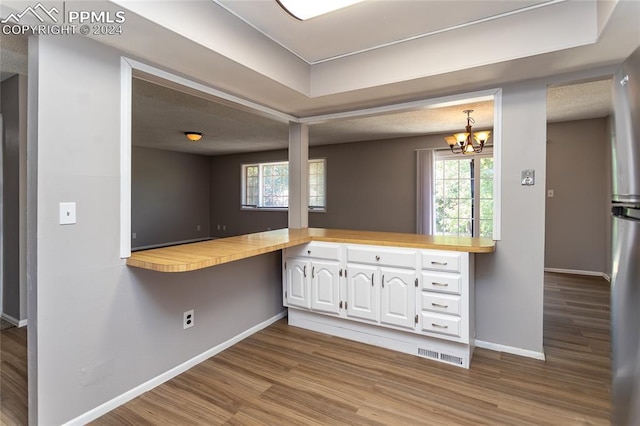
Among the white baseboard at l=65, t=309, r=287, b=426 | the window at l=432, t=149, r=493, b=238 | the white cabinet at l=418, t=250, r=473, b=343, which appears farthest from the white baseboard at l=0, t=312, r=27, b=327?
the window at l=432, t=149, r=493, b=238

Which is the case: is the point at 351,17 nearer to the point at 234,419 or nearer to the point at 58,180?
the point at 58,180

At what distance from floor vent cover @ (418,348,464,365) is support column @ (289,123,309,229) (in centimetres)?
175

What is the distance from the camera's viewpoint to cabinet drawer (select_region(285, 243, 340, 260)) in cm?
281

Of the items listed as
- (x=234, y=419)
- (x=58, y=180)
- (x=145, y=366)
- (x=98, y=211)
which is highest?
(x=58, y=180)

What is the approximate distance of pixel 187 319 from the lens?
2334 millimetres

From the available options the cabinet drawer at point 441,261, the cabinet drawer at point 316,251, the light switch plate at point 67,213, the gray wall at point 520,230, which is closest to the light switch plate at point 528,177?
the gray wall at point 520,230

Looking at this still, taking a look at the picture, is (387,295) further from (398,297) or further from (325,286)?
(325,286)

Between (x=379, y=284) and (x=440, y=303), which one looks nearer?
(x=440, y=303)

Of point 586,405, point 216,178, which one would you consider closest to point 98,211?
point 586,405

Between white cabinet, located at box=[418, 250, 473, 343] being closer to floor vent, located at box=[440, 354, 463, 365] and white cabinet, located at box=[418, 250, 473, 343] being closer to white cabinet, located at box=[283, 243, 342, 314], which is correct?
floor vent, located at box=[440, 354, 463, 365]

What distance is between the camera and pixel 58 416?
166 cm

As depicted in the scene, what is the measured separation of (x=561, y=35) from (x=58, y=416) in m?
3.40

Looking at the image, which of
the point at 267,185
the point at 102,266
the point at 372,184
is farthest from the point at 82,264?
the point at 267,185

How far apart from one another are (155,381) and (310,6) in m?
2.38
